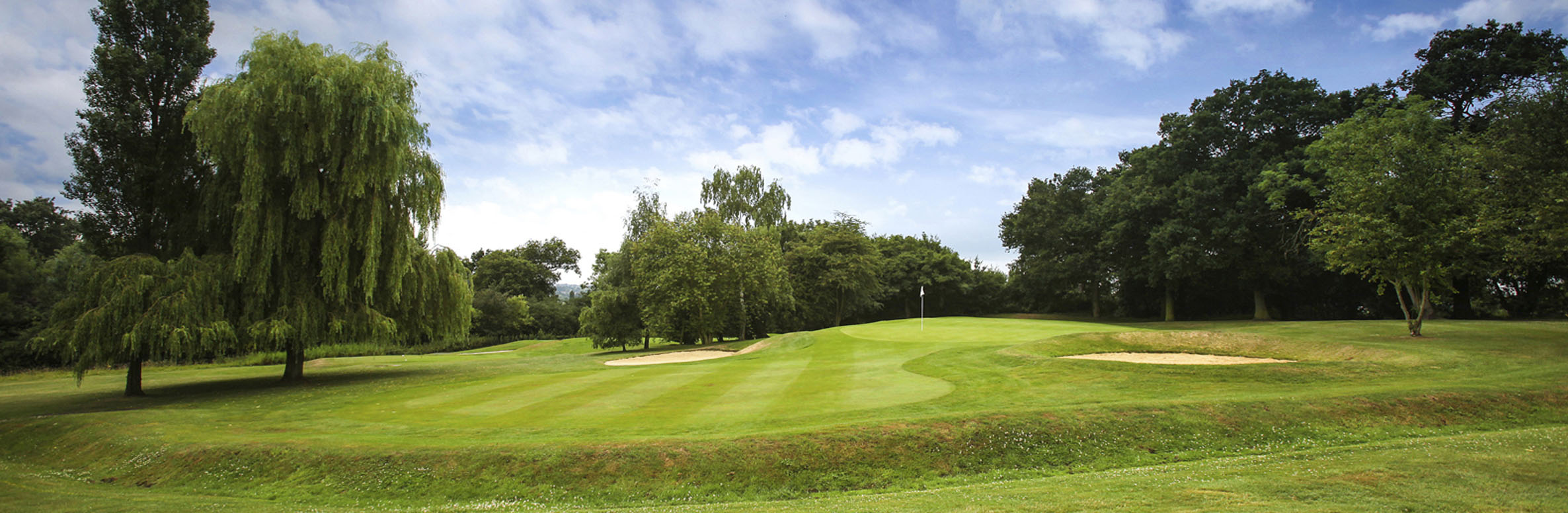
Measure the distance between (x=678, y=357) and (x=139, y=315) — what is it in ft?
60.2

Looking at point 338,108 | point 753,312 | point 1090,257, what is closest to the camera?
point 338,108

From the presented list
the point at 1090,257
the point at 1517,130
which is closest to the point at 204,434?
the point at 1517,130

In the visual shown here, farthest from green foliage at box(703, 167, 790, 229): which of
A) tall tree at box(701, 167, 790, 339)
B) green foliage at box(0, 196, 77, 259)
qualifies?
green foliage at box(0, 196, 77, 259)

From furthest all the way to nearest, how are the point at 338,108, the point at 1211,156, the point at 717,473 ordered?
the point at 1211,156
the point at 338,108
the point at 717,473

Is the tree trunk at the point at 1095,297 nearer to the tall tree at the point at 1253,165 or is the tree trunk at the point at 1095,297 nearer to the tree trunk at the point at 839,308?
the tall tree at the point at 1253,165

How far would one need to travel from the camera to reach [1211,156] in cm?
4253

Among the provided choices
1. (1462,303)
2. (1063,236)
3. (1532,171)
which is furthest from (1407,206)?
(1063,236)

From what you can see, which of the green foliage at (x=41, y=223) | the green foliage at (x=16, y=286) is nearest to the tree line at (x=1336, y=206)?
the green foliage at (x=16, y=286)

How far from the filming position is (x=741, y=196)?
175ft

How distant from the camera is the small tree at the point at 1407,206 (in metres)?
20.5

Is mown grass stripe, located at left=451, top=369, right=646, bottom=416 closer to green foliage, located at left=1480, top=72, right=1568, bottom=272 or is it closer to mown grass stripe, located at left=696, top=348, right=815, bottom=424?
mown grass stripe, located at left=696, top=348, right=815, bottom=424

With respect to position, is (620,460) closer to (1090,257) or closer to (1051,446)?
(1051,446)

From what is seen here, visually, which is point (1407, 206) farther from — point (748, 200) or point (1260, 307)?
point (748, 200)

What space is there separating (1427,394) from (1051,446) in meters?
7.72
